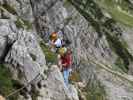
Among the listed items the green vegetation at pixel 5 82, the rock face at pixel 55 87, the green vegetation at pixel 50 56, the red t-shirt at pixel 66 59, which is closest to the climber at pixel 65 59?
the red t-shirt at pixel 66 59

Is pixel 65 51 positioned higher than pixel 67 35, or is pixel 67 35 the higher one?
pixel 65 51

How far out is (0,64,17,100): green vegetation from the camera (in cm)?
2705

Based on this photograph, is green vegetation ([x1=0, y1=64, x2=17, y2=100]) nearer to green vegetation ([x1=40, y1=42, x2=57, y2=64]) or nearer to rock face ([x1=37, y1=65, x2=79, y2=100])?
rock face ([x1=37, y1=65, x2=79, y2=100])

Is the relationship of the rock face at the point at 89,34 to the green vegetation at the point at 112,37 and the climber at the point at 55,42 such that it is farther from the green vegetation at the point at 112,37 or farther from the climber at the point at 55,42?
the climber at the point at 55,42

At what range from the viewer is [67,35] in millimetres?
80750

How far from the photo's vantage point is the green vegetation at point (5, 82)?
88.8ft

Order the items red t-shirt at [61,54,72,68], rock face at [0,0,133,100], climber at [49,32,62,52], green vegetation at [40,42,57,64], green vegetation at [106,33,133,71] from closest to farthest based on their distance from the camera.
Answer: rock face at [0,0,133,100] → red t-shirt at [61,54,72,68] → climber at [49,32,62,52] → green vegetation at [40,42,57,64] → green vegetation at [106,33,133,71]

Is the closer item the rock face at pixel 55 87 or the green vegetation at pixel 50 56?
the rock face at pixel 55 87

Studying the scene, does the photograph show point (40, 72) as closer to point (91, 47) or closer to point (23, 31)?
point (23, 31)

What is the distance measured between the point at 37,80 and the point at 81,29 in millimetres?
65782

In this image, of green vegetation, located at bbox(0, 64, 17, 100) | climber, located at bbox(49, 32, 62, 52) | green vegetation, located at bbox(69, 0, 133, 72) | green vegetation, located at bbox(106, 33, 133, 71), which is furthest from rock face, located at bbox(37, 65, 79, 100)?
green vegetation, located at bbox(106, 33, 133, 71)

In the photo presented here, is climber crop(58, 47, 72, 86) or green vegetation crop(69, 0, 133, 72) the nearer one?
climber crop(58, 47, 72, 86)

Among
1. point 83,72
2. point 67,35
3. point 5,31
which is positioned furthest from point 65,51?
point 67,35

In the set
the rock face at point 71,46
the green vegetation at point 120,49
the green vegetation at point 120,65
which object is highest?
the rock face at point 71,46
